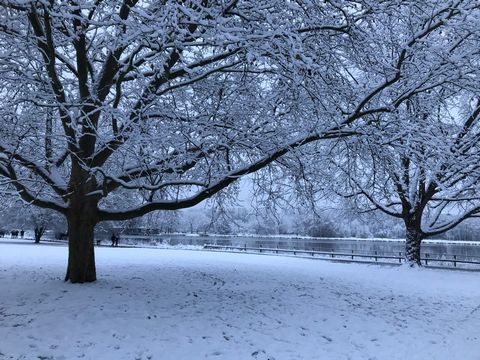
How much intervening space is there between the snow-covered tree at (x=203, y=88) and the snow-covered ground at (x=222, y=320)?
2.02m

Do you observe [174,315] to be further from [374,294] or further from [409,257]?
[409,257]

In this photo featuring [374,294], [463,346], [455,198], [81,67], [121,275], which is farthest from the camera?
[455,198]

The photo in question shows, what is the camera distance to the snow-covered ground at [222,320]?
616 centimetres

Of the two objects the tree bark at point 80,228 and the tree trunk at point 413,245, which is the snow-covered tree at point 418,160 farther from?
the tree bark at point 80,228

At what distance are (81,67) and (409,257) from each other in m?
17.2

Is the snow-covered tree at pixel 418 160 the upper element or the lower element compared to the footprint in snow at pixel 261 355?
upper

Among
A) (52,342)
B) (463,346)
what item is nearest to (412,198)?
(463,346)

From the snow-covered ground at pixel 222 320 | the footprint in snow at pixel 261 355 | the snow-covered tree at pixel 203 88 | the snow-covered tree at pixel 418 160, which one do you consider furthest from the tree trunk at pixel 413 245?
the footprint in snow at pixel 261 355

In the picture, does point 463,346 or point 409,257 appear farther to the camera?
point 409,257

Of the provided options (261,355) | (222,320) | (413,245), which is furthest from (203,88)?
(413,245)

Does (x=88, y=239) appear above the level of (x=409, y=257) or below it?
above

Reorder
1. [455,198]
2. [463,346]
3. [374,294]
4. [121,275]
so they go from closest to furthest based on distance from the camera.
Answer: [463,346]
[374,294]
[121,275]
[455,198]

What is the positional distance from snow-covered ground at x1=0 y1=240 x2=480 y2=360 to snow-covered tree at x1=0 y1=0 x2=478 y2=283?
2.02 metres

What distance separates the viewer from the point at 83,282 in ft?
32.8
